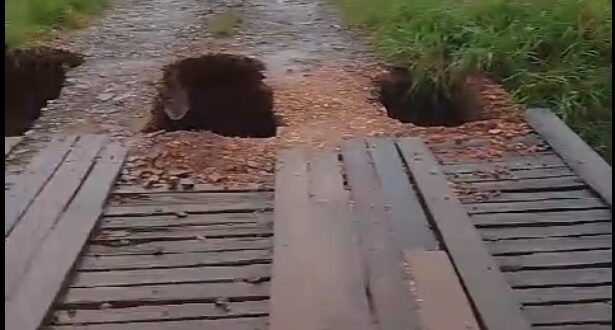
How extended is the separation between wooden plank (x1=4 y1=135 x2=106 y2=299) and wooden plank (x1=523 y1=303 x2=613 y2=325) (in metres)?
1.37

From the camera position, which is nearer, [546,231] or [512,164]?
[546,231]

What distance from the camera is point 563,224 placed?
3180mm

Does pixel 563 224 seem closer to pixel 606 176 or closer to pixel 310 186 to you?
pixel 606 176

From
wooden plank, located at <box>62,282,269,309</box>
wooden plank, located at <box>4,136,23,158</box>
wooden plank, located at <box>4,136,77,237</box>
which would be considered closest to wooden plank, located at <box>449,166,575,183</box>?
wooden plank, located at <box>62,282,269,309</box>

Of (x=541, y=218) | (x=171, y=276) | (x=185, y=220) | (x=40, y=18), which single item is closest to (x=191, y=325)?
(x=171, y=276)

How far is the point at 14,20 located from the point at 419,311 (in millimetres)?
4804

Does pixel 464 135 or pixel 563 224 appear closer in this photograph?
pixel 563 224

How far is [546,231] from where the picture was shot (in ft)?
10.2

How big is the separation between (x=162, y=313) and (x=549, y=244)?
3.94ft

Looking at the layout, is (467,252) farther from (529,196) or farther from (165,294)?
(165,294)

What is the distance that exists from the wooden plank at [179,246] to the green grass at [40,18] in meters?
3.54

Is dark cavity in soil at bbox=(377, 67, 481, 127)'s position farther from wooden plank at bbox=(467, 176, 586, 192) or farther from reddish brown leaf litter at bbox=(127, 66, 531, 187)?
wooden plank at bbox=(467, 176, 586, 192)

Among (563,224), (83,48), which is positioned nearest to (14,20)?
(83,48)

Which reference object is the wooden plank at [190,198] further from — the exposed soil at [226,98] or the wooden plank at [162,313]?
the wooden plank at [162,313]
